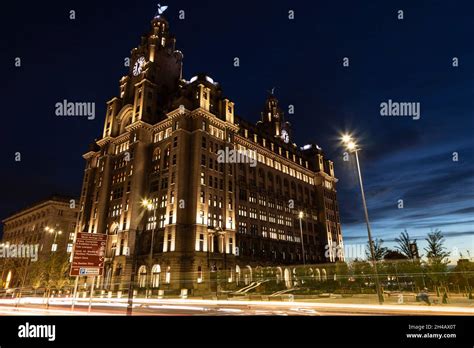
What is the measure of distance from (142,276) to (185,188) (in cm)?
1982

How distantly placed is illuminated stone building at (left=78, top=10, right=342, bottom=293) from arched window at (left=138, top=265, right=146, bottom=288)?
0.24 meters

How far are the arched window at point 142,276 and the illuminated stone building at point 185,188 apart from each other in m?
0.24

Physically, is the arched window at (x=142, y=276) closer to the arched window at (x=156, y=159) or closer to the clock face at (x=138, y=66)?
the arched window at (x=156, y=159)

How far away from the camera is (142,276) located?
62.0 m

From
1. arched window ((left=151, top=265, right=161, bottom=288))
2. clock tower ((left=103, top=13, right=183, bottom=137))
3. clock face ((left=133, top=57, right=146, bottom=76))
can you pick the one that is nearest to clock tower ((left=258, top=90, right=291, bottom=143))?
clock tower ((left=103, top=13, right=183, bottom=137))

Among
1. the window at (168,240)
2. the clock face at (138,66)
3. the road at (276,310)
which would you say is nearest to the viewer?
the road at (276,310)

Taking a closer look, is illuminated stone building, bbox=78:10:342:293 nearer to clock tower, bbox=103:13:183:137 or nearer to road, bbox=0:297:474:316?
clock tower, bbox=103:13:183:137

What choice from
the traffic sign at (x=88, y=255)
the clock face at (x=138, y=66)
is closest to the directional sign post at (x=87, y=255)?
the traffic sign at (x=88, y=255)

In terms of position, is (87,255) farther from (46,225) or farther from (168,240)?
(46,225)

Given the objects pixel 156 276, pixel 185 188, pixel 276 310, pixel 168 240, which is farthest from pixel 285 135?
pixel 276 310

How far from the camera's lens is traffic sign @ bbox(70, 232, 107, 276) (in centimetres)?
1741

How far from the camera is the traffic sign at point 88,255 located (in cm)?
1741
